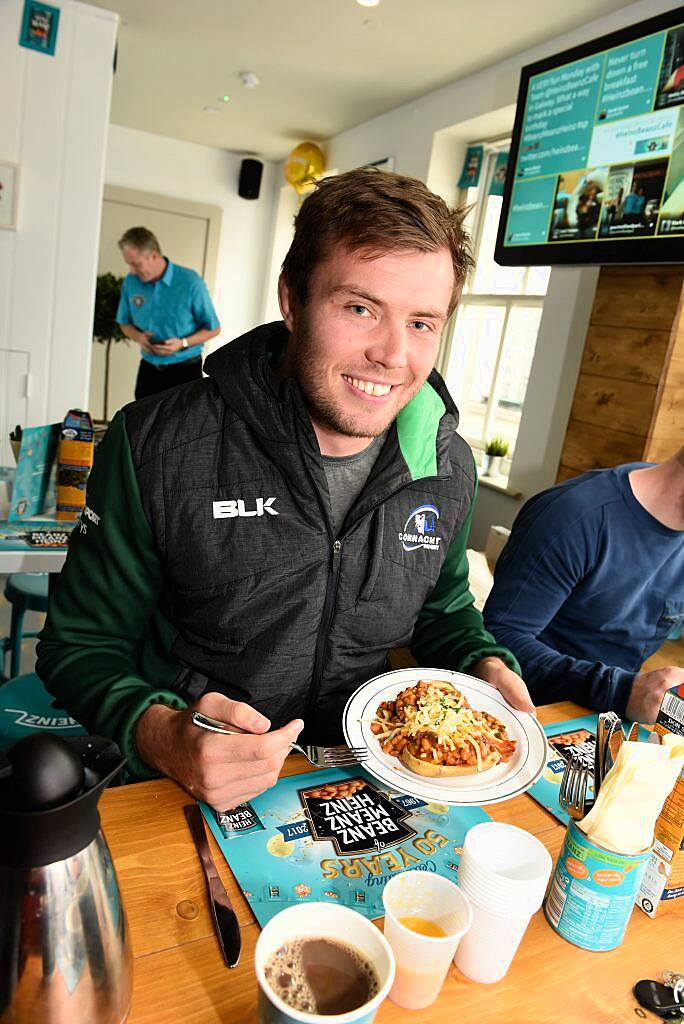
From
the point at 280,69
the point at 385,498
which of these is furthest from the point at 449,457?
the point at 280,69

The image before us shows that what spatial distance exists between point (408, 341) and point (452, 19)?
3.44 metres

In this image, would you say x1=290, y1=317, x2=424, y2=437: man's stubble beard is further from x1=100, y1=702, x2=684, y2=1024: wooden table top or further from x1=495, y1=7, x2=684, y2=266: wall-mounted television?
x1=495, y1=7, x2=684, y2=266: wall-mounted television

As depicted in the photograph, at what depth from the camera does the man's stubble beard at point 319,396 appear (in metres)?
1.13

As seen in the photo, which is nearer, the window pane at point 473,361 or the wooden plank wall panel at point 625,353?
the wooden plank wall panel at point 625,353

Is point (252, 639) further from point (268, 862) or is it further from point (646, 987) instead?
point (646, 987)

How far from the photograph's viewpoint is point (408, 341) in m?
1.11

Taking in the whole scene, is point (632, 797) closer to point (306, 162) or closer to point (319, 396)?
point (319, 396)

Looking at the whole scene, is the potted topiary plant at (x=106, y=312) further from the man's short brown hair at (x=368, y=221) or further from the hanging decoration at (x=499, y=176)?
the man's short brown hair at (x=368, y=221)

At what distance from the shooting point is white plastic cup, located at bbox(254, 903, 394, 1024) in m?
0.53

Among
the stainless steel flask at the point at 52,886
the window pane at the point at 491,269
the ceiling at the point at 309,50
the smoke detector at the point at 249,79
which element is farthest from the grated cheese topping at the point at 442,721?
the smoke detector at the point at 249,79

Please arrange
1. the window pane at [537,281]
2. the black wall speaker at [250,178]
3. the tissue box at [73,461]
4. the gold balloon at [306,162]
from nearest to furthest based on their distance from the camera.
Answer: the tissue box at [73,461], the window pane at [537,281], the gold balloon at [306,162], the black wall speaker at [250,178]

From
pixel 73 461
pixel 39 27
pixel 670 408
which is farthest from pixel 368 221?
pixel 39 27

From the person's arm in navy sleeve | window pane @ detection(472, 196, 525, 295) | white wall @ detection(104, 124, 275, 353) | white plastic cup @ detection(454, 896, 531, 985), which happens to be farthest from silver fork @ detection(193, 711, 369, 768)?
white wall @ detection(104, 124, 275, 353)

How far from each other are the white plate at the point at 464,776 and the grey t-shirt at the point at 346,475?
30 centimetres
